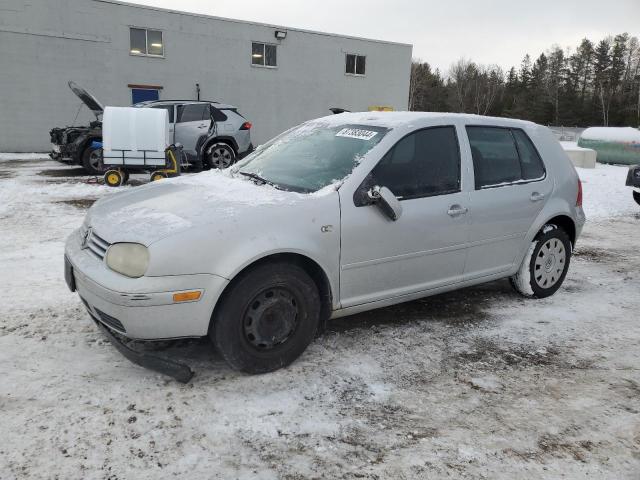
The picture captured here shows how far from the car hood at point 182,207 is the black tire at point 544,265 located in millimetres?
2217

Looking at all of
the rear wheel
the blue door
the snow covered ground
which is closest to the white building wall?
the blue door

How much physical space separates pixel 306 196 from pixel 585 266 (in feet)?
13.6

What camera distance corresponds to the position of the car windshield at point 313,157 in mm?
3436

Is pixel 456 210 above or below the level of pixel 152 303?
above

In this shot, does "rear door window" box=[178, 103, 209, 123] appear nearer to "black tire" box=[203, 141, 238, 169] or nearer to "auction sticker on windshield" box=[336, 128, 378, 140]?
"black tire" box=[203, 141, 238, 169]

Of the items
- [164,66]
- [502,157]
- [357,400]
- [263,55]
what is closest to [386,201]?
[357,400]

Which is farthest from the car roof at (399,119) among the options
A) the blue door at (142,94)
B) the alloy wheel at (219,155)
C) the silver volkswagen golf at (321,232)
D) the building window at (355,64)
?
the building window at (355,64)

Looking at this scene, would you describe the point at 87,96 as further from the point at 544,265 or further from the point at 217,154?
the point at 544,265

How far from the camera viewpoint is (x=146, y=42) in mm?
19906

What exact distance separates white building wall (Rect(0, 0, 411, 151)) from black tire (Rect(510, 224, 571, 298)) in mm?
18933

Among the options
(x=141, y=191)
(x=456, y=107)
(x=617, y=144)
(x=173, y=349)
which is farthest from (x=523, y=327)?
(x=456, y=107)

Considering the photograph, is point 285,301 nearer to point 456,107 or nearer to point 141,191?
point 141,191

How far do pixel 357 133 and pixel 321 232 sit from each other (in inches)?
39.3

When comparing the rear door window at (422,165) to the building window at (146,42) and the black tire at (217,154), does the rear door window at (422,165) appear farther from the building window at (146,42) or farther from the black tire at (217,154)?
the building window at (146,42)
